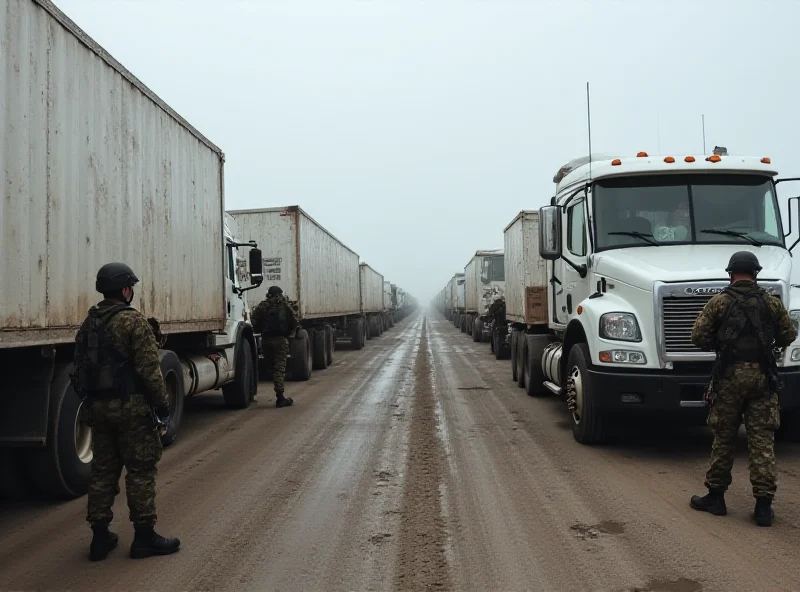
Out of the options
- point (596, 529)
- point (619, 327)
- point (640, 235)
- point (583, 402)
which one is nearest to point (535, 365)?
point (583, 402)

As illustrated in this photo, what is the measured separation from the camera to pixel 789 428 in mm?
6965

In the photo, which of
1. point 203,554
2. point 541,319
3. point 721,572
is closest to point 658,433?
point 541,319

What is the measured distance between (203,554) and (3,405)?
1969mm

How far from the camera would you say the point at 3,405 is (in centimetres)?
480

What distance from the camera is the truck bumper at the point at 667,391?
606 centimetres

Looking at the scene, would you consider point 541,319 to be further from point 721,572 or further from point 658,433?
point 721,572

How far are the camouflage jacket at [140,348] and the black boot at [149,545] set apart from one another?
2.64 ft

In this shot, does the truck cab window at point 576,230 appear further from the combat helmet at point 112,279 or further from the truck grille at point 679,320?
the combat helmet at point 112,279

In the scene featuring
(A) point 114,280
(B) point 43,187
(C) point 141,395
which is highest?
(B) point 43,187

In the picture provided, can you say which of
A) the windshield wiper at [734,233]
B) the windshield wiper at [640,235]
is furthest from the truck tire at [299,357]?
the windshield wiper at [734,233]

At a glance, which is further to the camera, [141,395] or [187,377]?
[187,377]

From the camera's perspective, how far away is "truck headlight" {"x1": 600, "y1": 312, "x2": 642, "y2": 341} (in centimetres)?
635

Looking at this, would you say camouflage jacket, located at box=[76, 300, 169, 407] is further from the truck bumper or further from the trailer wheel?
the trailer wheel

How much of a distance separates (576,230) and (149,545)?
19.1 ft
